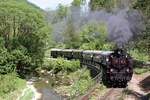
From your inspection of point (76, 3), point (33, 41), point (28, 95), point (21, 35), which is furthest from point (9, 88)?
point (76, 3)

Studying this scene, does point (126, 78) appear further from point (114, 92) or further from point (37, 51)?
point (37, 51)

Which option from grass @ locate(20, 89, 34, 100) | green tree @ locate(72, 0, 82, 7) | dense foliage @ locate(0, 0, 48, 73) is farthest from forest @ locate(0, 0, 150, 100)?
green tree @ locate(72, 0, 82, 7)

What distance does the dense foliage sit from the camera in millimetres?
63969

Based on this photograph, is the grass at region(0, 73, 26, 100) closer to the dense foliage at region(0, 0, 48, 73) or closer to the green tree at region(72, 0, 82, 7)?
the dense foliage at region(0, 0, 48, 73)

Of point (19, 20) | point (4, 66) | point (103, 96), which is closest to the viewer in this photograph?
point (103, 96)

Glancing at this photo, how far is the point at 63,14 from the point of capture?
17800cm

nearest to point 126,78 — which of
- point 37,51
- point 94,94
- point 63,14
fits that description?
point 94,94

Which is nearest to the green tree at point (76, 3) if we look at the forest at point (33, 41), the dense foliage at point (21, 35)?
the forest at point (33, 41)

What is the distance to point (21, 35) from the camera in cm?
6844

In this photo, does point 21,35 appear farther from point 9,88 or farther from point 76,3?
point 76,3

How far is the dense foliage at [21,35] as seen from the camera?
63969mm

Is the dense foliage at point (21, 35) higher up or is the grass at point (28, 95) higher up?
the dense foliage at point (21, 35)

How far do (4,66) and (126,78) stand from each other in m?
24.1

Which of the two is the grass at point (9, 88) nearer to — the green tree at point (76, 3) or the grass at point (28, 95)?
the grass at point (28, 95)
